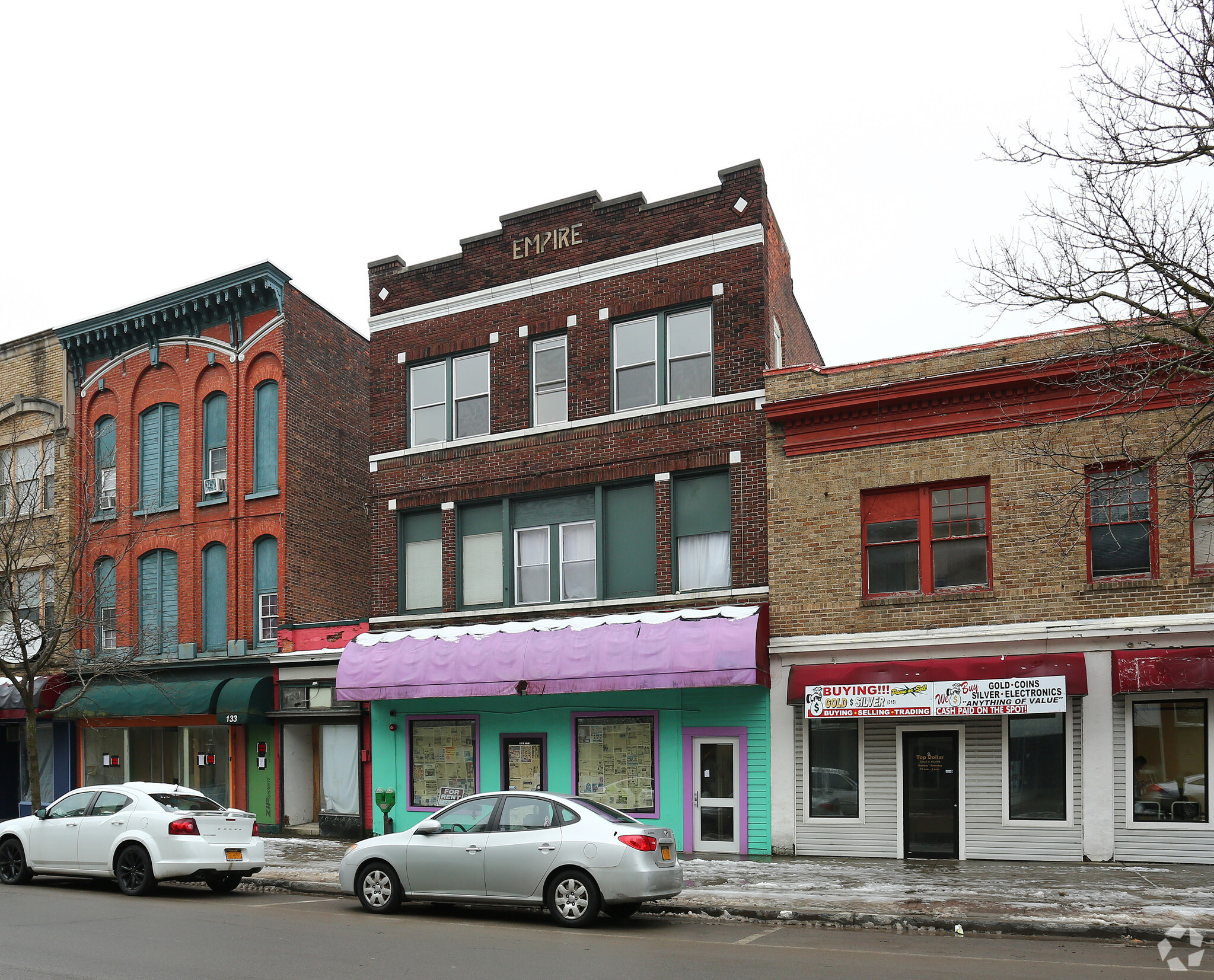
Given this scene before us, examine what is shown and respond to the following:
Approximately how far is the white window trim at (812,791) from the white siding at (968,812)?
21 mm

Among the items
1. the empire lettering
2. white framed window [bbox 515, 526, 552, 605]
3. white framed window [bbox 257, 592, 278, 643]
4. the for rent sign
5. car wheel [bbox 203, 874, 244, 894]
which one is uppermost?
the empire lettering

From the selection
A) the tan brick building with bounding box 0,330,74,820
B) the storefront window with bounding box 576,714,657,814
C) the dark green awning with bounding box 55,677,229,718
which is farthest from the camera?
the tan brick building with bounding box 0,330,74,820

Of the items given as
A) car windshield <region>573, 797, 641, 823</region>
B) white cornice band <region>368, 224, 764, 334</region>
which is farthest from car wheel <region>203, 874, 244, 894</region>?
white cornice band <region>368, 224, 764, 334</region>

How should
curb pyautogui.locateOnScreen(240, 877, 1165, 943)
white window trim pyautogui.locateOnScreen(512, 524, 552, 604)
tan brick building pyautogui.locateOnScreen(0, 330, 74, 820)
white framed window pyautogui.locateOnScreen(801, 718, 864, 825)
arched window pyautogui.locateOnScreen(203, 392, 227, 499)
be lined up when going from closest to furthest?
curb pyautogui.locateOnScreen(240, 877, 1165, 943) < white framed window pyautogui.locateOnScreen(801, 718, 864, 825) < white window trim pyautogui.locateOnScreen(512, 524, 552, 604) < arched window pyautogui.locateOnScreen(203, 392, 227, 499) < tan brick building pyautogui.locateOnScreen(0, 330, 74, 820)

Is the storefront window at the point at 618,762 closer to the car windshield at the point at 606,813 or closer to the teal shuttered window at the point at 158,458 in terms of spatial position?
the car windshield at the point at 606,813

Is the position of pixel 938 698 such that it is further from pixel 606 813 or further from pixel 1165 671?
pixel 606 813

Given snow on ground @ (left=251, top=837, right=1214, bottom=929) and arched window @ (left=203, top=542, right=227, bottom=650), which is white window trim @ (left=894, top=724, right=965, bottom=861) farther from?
arched window @ (left=203, top=542, right=227, bottom=650)

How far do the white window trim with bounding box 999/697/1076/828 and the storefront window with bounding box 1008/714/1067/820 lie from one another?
27mm

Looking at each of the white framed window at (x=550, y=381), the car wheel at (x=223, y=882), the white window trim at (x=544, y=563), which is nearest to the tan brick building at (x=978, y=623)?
the white framed window at (x=550, y=381)

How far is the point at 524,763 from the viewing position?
73.0 ft

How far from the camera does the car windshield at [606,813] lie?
1314 cm

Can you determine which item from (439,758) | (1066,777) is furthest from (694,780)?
(1066,777)

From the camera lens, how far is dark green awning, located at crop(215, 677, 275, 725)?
973 inches

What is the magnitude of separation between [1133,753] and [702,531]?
25.5 feet
